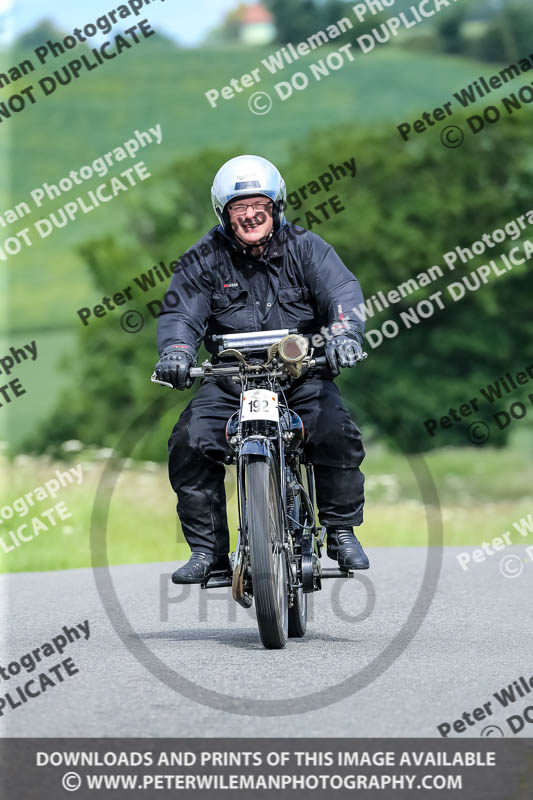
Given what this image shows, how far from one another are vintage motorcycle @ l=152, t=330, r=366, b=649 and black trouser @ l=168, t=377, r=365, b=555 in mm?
100

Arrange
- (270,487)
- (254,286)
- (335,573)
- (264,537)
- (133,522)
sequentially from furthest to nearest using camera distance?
(133,522) → (254,286) → (335,573) → (270,487) → (264,537)

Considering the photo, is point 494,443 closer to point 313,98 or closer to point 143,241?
point 143,241

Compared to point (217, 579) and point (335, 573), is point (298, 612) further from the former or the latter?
point (217, 579)

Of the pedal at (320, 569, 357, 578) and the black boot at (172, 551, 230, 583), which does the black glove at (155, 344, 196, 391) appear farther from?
the pedal at (320, 569, 357, 578)

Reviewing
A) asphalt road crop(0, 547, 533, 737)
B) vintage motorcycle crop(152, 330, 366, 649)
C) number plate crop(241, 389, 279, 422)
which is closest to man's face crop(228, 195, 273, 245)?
vintage motorcycle crop(152, 330, 366, 649)

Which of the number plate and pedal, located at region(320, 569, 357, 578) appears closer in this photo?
the number plate

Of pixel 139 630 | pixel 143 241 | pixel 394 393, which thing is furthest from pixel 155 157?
pixel 139 630

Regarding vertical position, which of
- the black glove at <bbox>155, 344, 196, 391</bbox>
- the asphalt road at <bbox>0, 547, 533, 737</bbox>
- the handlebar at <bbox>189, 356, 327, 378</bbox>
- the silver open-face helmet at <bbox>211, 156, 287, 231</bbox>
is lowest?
the asphalt road at <bbox>0, 547, 533, 737</bbox>

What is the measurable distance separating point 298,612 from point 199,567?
596 millimetres

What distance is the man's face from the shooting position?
21.3ft

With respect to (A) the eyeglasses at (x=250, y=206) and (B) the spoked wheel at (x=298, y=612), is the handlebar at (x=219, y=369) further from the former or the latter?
(A) the eyeglasses at (x=250, y=206)

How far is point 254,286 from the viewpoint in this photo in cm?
663

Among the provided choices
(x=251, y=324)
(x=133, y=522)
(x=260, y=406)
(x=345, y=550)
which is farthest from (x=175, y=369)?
(x=133, y=522)

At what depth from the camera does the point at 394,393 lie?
1410 inches
